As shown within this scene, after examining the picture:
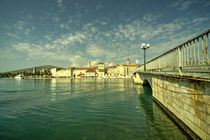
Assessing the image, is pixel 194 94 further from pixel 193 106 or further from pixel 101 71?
pixel 101 71

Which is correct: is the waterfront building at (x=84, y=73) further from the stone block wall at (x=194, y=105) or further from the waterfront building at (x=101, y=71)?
the stone block wall at (x=194, y=105)

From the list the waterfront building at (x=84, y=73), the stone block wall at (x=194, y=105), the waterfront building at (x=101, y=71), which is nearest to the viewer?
the stone block wall at (x=194, y=105)

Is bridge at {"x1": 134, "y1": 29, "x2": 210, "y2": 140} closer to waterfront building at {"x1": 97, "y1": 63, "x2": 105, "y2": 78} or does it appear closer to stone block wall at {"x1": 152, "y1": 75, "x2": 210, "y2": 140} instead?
stone block wall at {"x1": 152, "y1": 75, "x2": 210, "y2": 140}

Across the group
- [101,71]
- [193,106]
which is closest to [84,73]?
[101,71]

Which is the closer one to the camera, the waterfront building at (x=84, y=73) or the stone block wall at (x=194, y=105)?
the stone block wall at (x=194, y=105)

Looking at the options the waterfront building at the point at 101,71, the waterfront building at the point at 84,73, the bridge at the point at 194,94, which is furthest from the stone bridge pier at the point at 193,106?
the waterfront building at the point at 84,73

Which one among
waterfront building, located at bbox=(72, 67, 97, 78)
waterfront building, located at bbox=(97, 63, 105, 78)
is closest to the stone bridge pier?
waterfront building, located at bbox=(97, 63, 105, 78)

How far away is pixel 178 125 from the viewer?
774cm

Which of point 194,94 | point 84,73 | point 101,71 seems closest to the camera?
point 194,94

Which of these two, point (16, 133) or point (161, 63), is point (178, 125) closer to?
point (161, 63)

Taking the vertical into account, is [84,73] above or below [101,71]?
below

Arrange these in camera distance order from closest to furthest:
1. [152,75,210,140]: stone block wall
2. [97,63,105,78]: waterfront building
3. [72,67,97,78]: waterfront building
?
[152,75,210,140]: stone block wall → [97,63,105,78]: waterfront building → [72,67,97,78]: waterfront building

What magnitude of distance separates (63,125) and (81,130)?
5.69 ft

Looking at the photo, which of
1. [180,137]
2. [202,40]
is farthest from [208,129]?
[202,40]
